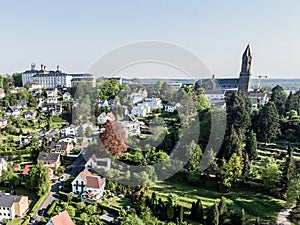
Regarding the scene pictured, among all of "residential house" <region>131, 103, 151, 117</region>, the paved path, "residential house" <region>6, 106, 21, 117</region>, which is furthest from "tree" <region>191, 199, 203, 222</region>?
"residential house" <region>6, 106, 21, 117</region>

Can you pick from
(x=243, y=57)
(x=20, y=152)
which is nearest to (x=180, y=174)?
(x=20, y=152)

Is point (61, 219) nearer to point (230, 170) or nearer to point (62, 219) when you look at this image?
point (62, 219)

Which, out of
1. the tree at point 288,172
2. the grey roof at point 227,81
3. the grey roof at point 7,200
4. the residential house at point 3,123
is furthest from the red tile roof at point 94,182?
the grey roof at point 227,81

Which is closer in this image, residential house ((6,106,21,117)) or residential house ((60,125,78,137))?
residential house ((60,125,78,137))

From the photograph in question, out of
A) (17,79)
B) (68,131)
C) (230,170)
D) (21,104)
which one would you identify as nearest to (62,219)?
(230,170)

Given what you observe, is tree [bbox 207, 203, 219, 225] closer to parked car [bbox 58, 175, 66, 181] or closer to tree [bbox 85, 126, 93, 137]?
parked car [bbox 58, 175, 66, 181]

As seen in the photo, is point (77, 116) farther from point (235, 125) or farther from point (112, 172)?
point (235, 125)
